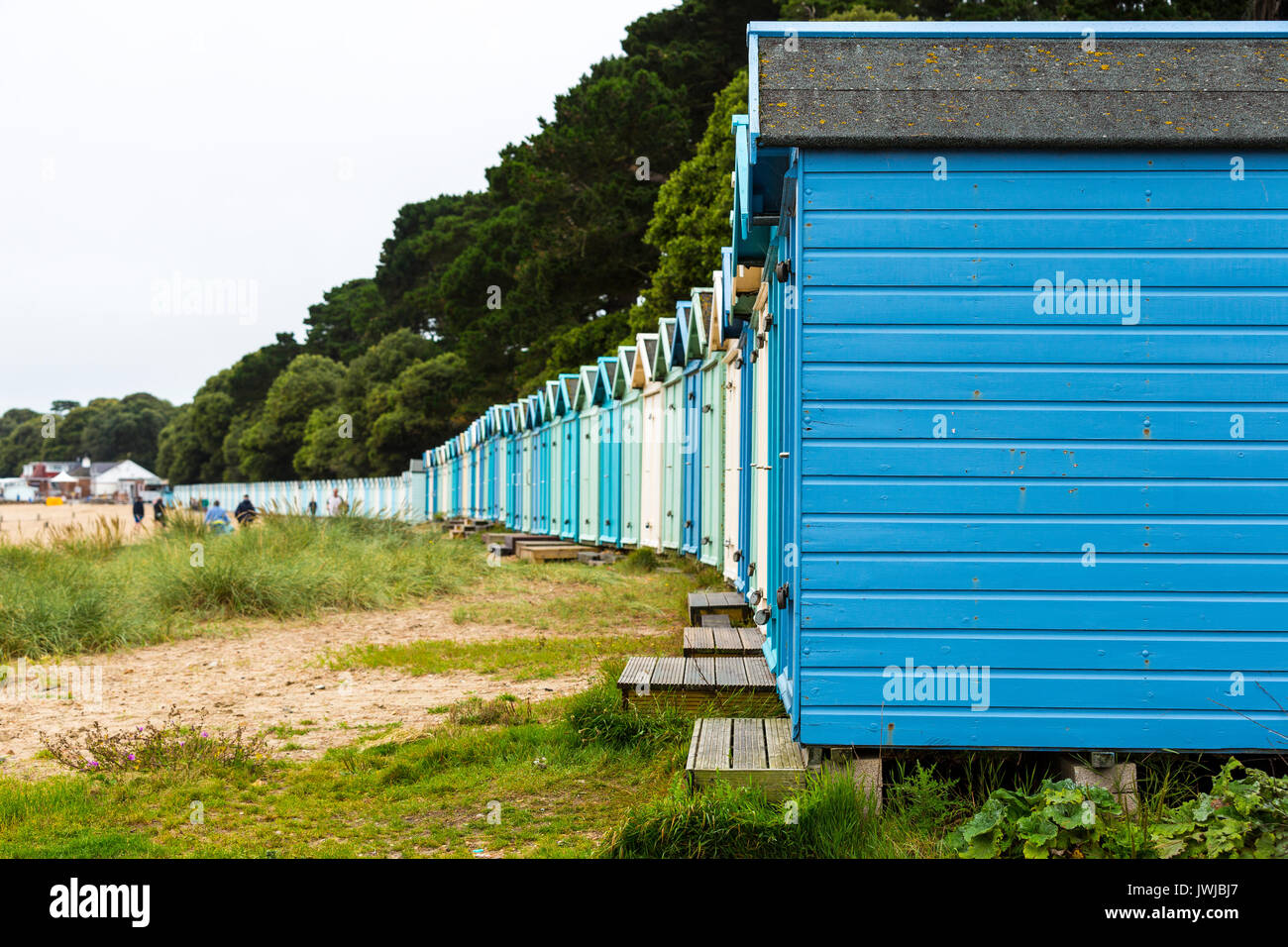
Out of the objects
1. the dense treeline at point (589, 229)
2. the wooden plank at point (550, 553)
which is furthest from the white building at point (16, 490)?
the wooden plank at point (550, 553)

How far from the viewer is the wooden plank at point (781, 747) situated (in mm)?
4223

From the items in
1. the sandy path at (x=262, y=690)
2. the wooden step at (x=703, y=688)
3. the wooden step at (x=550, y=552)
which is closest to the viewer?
the wooden step at (x=703, y=688)

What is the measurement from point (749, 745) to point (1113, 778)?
4.64 feet

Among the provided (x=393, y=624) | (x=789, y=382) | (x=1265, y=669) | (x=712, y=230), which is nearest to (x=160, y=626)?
(x=393, y=624)

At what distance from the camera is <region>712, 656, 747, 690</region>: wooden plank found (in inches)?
216

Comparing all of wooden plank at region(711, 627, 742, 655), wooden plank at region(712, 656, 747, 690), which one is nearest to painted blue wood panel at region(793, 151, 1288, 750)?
wooden plank at region(712, 656, 747, 690)

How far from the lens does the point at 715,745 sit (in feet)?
14.7

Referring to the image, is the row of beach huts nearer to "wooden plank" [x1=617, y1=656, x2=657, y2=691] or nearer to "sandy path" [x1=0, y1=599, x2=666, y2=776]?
"wooden plank" [x1=617, y1=656, x2=657, y2=691]

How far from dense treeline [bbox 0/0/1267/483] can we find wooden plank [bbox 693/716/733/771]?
46.2 feet

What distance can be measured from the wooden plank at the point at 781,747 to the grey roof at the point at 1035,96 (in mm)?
2450

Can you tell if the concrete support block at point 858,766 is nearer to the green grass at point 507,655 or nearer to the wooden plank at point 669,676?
the wooden plank at point 669,676

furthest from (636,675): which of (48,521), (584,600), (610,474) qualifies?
(48,521)

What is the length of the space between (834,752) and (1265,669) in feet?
5.59
